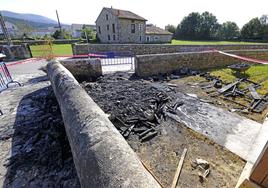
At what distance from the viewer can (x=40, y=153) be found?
3.44m

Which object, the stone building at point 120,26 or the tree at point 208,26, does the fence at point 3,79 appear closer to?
the stone building at point 120,26

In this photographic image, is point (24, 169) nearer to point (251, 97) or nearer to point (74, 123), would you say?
point (74, 123)

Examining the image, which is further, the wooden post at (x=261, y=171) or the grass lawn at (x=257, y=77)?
the grass lawn at (x=257, y=77)

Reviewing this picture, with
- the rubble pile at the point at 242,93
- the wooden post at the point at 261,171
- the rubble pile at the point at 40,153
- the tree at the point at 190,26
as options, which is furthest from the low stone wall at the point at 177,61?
the tree at the point at 190,26

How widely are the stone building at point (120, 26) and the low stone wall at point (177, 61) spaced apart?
77.4 feet

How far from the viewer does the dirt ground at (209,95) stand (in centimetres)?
517

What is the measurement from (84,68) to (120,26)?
81.8ft

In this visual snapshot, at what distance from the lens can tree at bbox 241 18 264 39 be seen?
4209 centimetres

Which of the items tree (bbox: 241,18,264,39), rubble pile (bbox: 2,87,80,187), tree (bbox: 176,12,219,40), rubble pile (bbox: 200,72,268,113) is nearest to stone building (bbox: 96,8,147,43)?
tree (bbox: 176,12,219,40)

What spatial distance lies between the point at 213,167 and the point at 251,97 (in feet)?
15.0

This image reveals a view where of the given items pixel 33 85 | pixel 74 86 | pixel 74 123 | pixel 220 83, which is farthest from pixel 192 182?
pixel 33 85

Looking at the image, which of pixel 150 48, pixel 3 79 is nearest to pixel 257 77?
pixel 150 48

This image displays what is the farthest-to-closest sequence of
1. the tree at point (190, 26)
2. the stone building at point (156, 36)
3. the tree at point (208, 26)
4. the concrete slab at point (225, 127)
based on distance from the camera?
1. the tree at point (190, 26)
2. the tree at point (208, 26)
3. the stone building at point (156, 36)
4. the concrete slab at point (225, 127)

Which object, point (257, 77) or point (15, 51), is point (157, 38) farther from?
point (257, 77)
